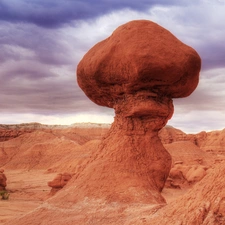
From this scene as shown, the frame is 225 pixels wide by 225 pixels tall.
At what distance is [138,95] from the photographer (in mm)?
8906

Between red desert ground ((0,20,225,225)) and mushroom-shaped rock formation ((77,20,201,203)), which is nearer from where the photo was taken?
red desert ground ((0,20,225,225))

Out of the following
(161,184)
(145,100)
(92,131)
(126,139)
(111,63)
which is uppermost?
(92,131)

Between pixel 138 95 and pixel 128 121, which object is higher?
pixel 138 95

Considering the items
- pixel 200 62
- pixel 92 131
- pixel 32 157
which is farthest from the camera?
pixel 92 131

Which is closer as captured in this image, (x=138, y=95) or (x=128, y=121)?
(x=138, y=95)

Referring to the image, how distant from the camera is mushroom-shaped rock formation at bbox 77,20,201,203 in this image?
28.0 ft

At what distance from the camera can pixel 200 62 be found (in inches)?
369

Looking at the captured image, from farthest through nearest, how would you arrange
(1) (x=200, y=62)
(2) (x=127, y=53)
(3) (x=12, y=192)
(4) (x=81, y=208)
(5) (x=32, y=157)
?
(5) (x=32, y=157)
(3) (x=12, y=192)
(1) (x=200, y=62)
(2) (x=127, y=53)
(4) (x=81, y=208)

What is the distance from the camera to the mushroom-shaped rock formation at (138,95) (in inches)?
336

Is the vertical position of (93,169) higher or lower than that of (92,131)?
lower

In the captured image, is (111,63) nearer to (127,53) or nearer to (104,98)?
(127,53)

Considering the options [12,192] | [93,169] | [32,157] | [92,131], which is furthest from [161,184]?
[92,131]

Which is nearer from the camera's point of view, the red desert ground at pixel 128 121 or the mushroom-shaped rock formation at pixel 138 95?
the red desert ground at pixel 128 121

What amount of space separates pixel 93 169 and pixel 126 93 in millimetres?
1901
